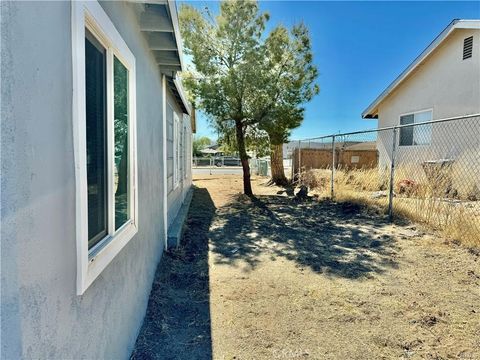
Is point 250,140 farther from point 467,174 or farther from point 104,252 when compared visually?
point 104,252

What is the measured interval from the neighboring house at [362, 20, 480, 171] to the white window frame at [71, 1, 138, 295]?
355 inches

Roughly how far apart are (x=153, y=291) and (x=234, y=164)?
110ft

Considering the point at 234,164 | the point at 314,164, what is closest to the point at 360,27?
the point at 314,164

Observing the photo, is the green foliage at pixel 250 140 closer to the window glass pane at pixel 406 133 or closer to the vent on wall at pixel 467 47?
the window glass pane at pixel 406 133

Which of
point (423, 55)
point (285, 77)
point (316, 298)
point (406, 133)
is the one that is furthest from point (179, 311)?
point (423, 55)

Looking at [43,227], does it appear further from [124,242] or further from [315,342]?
[315,342]

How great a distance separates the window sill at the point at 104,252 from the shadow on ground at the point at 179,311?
3.08ft

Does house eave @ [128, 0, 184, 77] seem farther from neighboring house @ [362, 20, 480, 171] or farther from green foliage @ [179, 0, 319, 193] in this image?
neighboring house @ [362, 20, 480, 171]

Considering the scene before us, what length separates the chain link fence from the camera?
560 centimetres

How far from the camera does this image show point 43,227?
1139 mm

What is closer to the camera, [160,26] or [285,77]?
[160,26]

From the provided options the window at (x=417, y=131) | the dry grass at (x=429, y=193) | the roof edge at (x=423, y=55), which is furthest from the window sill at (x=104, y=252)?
the roof edge at (x=423, y=55)

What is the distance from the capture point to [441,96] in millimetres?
9914

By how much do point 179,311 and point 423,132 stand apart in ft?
34.4
